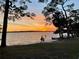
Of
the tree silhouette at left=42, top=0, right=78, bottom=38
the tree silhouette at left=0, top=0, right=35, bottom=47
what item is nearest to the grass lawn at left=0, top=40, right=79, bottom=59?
the tree silhouette at left=0, top=0, right=35, bottom=47

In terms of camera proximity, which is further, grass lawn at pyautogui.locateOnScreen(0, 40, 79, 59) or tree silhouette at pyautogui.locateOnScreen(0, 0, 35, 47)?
tree silhouette at pyautogui.locateOnScreen(0, 0, 35, 47)

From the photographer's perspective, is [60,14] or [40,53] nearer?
[40,53]

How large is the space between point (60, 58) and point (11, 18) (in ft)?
38.2

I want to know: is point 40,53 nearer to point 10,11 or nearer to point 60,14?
point 10,11

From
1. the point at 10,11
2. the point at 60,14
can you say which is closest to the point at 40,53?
the point at 10,11

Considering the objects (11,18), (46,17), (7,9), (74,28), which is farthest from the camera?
(74,28)

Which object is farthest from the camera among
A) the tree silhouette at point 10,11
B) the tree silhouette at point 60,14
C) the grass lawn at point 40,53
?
the tree silhouette at point 60,14

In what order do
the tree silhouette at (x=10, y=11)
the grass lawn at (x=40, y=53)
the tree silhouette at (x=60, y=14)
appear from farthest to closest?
the tree silhouette at (x=60, y=14)
the tree silhouette at (x=10, y=11)
the grass lawn at (x=40, y=53)

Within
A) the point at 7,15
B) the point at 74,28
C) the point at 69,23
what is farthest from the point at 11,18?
the point at 74,28

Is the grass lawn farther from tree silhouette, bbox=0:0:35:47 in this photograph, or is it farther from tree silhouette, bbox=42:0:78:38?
tree silhouette, bbox=42:0:78:38

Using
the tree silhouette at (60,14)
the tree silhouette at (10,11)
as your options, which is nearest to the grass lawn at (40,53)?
the tree silhouette at (10,11)

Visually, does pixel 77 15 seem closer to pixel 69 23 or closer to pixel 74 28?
pixel 69 23

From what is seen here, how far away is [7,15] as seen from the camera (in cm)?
2277

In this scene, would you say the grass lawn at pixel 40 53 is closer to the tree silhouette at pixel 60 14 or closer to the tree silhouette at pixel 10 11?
the tree silhouette at pixel 10 11
